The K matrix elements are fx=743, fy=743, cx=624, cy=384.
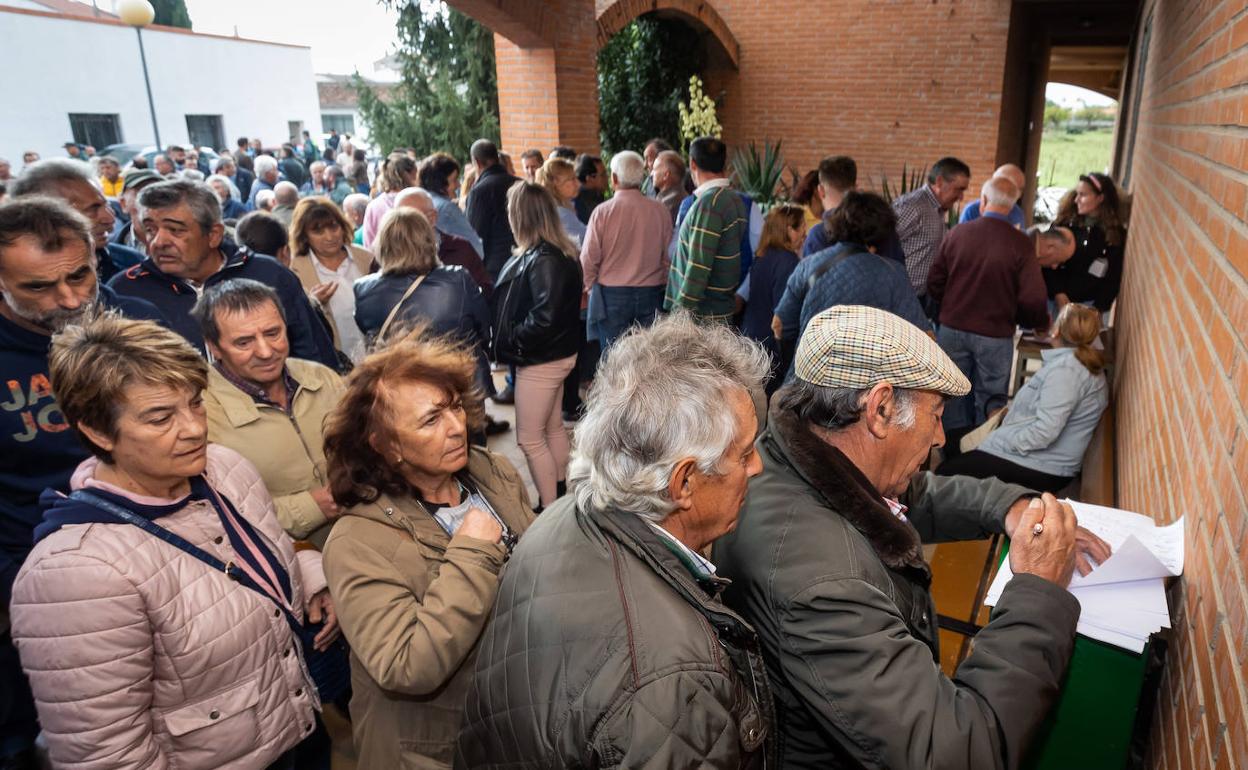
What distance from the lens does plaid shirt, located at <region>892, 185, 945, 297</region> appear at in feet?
17.4

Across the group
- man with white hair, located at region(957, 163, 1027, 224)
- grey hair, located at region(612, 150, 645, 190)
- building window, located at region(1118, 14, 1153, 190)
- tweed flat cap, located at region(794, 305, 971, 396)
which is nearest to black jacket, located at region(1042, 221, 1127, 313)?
man with white hair, located at region(957, 163, 1027, 224)

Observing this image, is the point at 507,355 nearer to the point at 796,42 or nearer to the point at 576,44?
the point at 576,44

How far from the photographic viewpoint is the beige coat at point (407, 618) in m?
1.58

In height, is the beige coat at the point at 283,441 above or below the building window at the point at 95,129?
below

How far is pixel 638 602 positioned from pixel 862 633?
1.36 ft

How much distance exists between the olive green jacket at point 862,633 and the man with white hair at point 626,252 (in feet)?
12.0

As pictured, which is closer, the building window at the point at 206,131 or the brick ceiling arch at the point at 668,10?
the brick ceiling arch at the point at 668,10

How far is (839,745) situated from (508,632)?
66 cm

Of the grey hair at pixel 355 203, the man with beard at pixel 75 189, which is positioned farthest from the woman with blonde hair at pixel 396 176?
the man with beard at pixel 75 189

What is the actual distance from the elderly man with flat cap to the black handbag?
114 centimetres

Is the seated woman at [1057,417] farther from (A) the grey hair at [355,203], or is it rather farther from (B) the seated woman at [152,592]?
(A) the grey hair at [355,203]

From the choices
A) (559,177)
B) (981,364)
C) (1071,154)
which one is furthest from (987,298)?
(1071,154)

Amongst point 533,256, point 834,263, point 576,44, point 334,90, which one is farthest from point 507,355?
point 334,90

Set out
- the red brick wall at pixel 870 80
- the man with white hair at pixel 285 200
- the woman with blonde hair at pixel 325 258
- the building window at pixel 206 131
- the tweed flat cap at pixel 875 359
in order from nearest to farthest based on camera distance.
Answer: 1. the tweed flat cap at pixel 875 359
2. the woman with blonde hair at pixel 325 258
3. the man with white hair at pixel 285 200
4. the red brick wall at pixel 870 80
5. the building window at pixel 206 131
